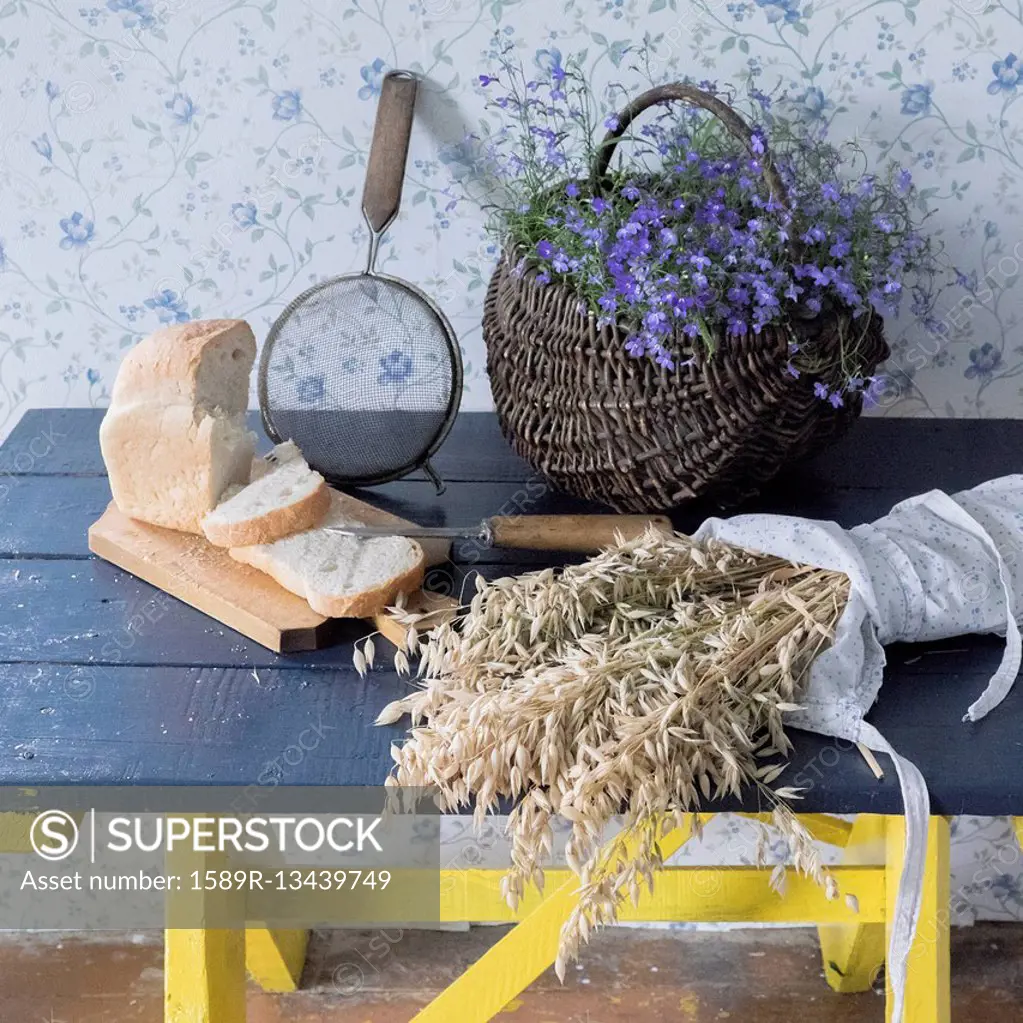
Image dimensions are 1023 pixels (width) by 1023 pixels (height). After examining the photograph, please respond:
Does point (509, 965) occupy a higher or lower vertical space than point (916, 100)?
lower

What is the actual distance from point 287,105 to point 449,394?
388 millimetres

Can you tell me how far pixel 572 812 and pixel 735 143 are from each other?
28.5 inches

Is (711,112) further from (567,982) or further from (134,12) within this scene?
(567,982)

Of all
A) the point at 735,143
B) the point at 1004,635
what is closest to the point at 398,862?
the point at 1004,635

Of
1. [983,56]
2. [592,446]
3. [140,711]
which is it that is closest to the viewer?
[140,711]

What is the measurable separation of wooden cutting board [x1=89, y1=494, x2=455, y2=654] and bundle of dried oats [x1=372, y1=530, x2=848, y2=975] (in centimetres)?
7

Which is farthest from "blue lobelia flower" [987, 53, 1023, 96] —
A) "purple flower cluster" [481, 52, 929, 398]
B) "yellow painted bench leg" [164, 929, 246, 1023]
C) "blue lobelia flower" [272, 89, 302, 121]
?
"yellow painted bench leg" [164, 929, 246, 1023]

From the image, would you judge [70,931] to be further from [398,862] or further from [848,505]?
[848,505]

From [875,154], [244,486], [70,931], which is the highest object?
[875,154]

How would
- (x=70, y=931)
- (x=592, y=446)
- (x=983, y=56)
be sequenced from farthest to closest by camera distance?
(x=70, y=931)
(x=983, y=56)
(x=592, y=446)

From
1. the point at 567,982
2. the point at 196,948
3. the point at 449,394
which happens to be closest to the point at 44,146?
the point at 449,394

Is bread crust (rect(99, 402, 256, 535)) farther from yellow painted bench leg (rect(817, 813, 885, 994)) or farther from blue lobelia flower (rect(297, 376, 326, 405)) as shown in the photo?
yellow painted bench leg (rect(817, 813, 885, 994))

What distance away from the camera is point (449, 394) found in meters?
1.35

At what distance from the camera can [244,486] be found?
122cm
